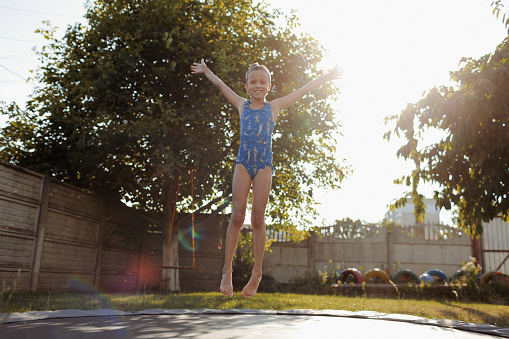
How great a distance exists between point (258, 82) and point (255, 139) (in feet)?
1.53

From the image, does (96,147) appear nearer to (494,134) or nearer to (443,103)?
(443,103)

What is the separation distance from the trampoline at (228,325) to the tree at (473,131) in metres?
2.27

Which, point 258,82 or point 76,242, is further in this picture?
point 76,242

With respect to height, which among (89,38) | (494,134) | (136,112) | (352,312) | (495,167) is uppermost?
(89,38)

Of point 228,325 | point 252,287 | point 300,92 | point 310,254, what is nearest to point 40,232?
point 228,325

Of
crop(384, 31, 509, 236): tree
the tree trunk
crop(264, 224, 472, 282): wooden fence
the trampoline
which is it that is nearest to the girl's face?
the trampoline

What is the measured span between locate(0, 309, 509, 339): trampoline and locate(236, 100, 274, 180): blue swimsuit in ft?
4.93

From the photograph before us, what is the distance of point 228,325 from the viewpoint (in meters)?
4.45

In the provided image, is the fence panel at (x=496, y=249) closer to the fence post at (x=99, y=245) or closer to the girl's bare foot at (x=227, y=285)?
the fence post at (x=99, y=245)

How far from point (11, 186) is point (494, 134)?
8.02 m

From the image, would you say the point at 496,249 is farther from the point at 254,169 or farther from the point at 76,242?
the point at 254,169

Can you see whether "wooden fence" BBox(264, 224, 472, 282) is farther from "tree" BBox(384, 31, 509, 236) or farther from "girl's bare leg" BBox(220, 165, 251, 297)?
"girl's bare leg" BBox(220, 165, 251, 297)

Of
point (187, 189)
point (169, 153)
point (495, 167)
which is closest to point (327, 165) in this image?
point (187, 189)

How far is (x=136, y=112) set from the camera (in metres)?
9.46
